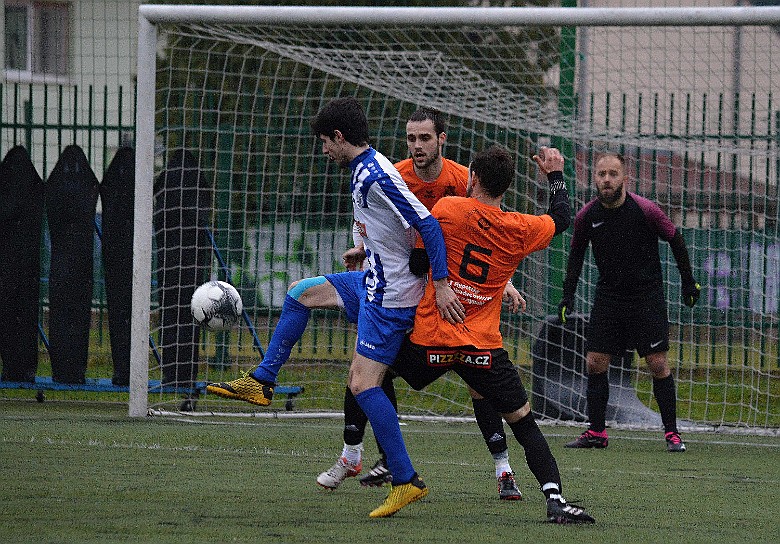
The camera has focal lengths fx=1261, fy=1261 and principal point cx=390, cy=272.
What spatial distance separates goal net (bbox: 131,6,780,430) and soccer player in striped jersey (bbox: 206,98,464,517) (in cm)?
403

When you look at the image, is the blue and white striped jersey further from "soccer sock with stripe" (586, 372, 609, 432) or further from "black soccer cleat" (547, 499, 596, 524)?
Answer: "soccer sock with stripe" (586, 372, 609, 432)

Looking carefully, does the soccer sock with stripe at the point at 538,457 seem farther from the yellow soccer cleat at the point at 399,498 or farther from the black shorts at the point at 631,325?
the black shorts at the point at 631,325

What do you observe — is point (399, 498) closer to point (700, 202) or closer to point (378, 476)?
point (378, 476)

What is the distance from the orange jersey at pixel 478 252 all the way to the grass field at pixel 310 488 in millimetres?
819

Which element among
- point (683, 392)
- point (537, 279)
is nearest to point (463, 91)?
point (537, 279)

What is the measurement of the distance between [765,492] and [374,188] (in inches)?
105

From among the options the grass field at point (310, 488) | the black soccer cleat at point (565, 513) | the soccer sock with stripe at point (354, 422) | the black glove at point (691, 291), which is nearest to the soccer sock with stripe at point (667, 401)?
the grass field at point (310, 488)

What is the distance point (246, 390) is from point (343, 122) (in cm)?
141

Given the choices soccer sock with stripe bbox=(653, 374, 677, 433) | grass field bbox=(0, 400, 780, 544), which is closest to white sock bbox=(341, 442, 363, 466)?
grass field bbox=(0, 400, 780, 544)

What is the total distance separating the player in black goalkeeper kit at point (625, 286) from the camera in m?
8.47

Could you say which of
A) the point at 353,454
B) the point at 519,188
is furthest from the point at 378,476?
the point at 519,188

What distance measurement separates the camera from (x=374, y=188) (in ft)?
17.6

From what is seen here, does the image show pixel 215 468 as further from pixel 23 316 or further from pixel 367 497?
pixel 23 316

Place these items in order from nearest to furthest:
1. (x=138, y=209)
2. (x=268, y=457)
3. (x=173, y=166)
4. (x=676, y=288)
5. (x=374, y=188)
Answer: (x=374, y=188) < (x=268, y=457) < (x=138, y=209) < (x=173, y=166) < (x=676, y=288)
